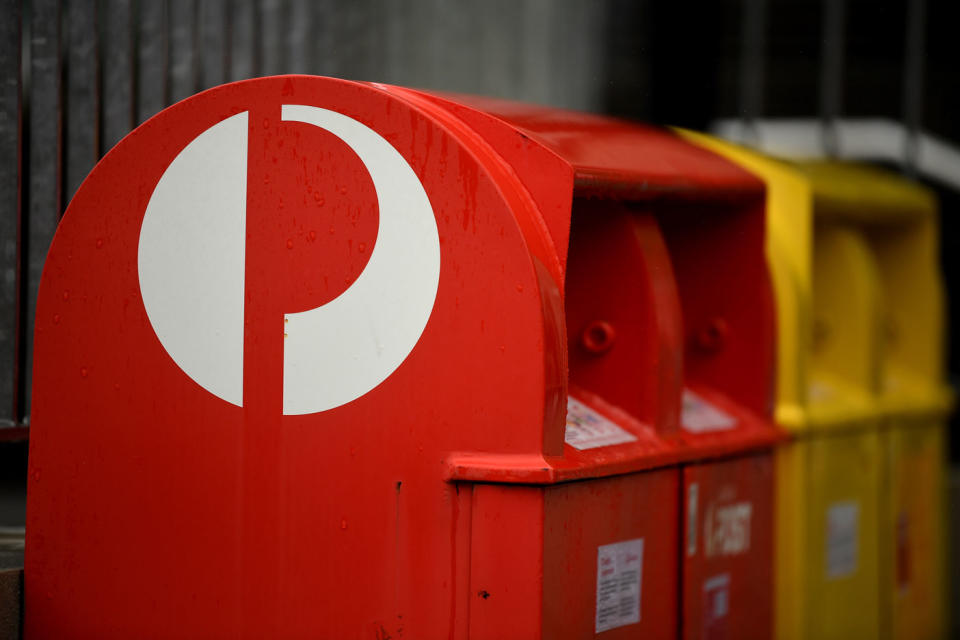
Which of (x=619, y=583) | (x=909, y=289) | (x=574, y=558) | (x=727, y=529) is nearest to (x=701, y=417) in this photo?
(x=727, y=529)

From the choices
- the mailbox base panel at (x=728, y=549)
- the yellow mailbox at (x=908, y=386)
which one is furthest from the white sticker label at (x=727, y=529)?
the yellow mailbox at (x=908, y=386)

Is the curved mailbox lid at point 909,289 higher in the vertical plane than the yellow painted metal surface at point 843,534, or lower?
higher

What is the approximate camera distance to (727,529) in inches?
117

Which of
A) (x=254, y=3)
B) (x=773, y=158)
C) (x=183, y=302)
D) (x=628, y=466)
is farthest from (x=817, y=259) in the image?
(x=183, y=302)

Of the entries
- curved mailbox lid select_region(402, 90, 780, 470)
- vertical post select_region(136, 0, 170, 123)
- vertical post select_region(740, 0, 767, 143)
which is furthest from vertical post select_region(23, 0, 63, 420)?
vertical post select_region(740, 0, 767, 143)

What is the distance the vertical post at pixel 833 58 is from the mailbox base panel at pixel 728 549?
2851 mm

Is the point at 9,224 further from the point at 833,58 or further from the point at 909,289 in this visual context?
the point at 833,58

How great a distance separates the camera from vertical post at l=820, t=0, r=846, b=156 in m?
5.61

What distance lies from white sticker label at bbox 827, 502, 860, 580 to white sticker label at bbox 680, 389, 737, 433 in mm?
548

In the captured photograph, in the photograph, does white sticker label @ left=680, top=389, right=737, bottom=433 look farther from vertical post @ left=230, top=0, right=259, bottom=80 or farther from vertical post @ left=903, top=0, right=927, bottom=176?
vertical post @ left=903, top=0, right=927, bottom=176

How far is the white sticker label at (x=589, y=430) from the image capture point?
2.52m

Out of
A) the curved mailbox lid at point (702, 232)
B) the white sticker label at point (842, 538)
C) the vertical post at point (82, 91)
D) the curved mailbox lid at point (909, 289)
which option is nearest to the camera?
the curved mailbox lid at point (702, 232)

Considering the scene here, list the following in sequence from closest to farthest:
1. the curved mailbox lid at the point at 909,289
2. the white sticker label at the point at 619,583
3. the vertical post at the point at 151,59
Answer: the white sticker label at the point at 619,583 → the vertical post at the point at 151,59 → the curved mailbox lid at the point at 909,289

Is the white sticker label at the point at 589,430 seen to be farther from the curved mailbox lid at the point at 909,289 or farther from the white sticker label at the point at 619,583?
the curved mailbox lid at the point at 909,289
